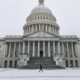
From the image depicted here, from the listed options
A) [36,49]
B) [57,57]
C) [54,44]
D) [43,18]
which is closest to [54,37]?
[54,44]

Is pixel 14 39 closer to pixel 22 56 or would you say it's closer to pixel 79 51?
pixel 22 56

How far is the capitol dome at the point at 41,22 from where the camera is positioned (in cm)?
8438

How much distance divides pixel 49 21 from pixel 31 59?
3042 centimetres

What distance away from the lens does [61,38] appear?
7612 centimetres

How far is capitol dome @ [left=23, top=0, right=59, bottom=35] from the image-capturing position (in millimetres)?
84375

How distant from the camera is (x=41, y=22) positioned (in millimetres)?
84562
